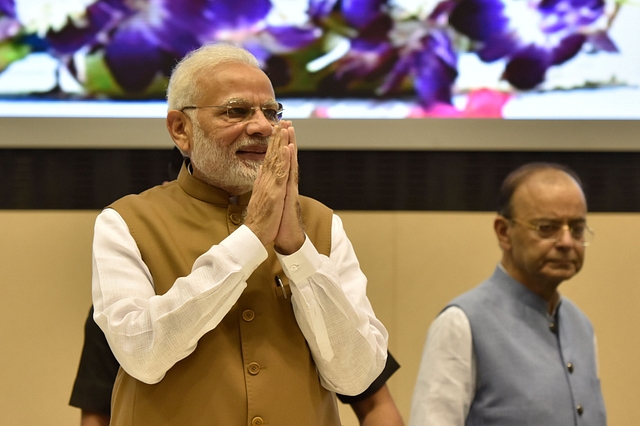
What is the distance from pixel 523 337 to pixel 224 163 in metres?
1.16

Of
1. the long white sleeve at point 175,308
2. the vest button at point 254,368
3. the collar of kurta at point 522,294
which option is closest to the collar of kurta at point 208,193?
the long white sleeve at point 175,308

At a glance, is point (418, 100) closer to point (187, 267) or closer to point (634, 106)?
point (634, 106)

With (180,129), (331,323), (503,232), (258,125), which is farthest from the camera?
(503,232)

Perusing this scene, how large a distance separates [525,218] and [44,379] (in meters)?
2.10

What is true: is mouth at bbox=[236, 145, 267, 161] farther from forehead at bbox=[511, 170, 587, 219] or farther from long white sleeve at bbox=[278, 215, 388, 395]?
forehead at bbox=[511, 170, 587, 219]

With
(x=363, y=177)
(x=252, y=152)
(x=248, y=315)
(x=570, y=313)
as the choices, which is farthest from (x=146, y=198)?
(x=363, y=177)

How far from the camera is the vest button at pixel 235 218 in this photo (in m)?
1.81

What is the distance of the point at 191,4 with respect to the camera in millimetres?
3426

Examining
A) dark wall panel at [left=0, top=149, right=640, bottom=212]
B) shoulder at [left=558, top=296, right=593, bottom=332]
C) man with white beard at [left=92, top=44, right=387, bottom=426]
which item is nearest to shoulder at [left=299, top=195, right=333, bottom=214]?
man with white beard at [left=92, top=44, right=387, bottom=426]

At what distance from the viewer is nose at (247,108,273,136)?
1771 millimetres

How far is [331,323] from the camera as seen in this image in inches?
64.6

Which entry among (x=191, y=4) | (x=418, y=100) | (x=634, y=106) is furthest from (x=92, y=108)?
(x=634, y=106)

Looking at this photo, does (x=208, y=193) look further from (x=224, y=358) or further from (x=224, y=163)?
(x=224, y=358)

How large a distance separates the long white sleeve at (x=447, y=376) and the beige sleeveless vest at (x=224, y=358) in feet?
1.87
